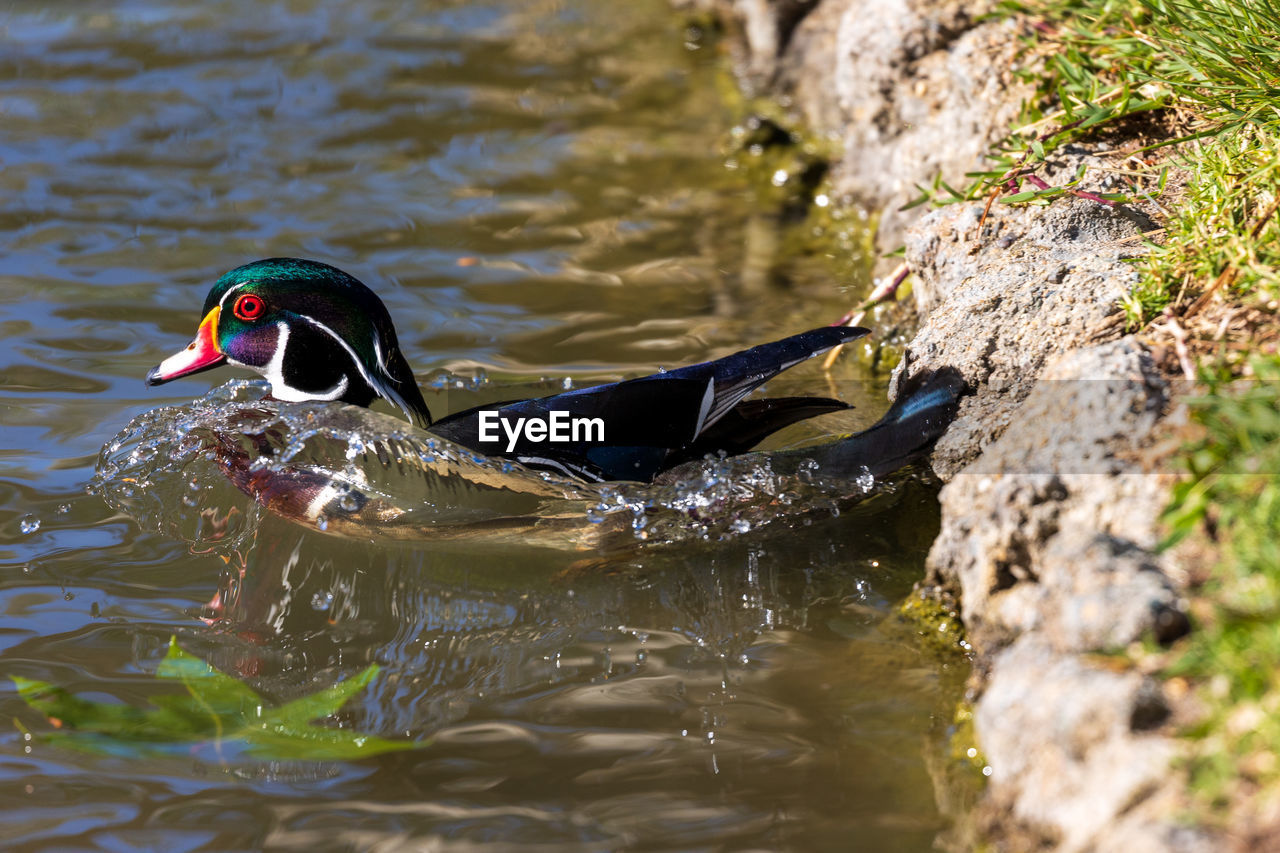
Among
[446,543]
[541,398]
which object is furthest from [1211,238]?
[446,543]

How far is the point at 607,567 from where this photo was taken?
3.16m

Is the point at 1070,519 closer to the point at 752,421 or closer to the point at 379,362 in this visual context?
the point at 752,421

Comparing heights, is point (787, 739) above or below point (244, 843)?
above

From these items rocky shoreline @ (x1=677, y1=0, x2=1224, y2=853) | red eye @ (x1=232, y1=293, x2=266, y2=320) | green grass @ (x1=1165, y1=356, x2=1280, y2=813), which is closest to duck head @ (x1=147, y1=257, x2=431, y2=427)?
red eye @ (x1=232, y1=293, x2=266, y2=320)

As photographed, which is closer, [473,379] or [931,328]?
[931,328]

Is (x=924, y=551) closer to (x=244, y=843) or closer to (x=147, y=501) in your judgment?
(x=244, y=843)

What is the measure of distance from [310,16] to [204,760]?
19.6 feet

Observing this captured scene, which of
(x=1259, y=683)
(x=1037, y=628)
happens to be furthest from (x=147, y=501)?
(x=1259, y=683)

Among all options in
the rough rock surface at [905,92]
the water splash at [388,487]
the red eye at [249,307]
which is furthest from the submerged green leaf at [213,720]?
the rough rock surface at [905,92]

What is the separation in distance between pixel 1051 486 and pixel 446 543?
1.74 metres

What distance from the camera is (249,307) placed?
137 inches

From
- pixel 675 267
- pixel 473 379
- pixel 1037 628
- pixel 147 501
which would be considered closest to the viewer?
pixel 1037 628

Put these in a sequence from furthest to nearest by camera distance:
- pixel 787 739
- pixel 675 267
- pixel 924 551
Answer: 1. pixel 675 267
2. pixel 924 551
3. pixel 787 739

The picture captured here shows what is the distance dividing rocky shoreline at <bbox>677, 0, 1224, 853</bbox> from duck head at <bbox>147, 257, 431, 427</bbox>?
1.64 metres
